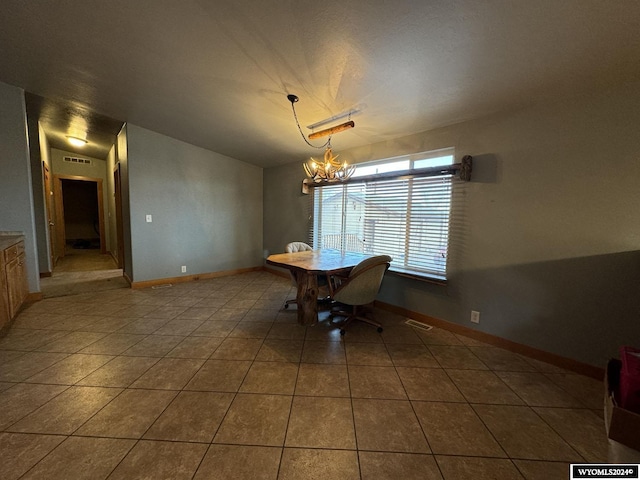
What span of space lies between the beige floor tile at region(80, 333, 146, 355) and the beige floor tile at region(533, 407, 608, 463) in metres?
3.31

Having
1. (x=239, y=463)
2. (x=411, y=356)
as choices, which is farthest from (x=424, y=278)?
(x=239, y=463)

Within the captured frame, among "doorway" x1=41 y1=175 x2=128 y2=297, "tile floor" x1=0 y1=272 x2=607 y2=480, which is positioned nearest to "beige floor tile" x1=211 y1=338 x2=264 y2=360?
"tile floor" x1=0 y1=272 x2=607 y2=480

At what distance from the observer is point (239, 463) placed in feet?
4.12

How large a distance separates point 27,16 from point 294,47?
216 cm

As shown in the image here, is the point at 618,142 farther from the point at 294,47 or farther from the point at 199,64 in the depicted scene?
the point at 199,64

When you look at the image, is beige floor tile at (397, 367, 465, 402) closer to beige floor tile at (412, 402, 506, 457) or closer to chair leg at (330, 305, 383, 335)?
beige floor tile at (412, 402, 506, 457)

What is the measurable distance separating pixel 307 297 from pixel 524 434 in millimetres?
1964

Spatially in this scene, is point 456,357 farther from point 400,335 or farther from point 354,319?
point 354,319

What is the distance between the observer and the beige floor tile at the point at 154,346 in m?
2.20

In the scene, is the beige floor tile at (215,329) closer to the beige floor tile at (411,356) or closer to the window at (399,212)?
the beige floor tile at (411,356)

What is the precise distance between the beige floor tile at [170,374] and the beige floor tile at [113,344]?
0.51 metres

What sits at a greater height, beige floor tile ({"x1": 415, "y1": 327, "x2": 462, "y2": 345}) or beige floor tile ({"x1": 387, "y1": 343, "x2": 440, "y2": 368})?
beige floor tile ({"x1": 415, "y1": 327, "x2": 462, "y2": 345})

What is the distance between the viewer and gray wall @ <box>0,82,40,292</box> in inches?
120

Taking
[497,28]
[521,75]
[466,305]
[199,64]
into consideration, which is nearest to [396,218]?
[466,305]
